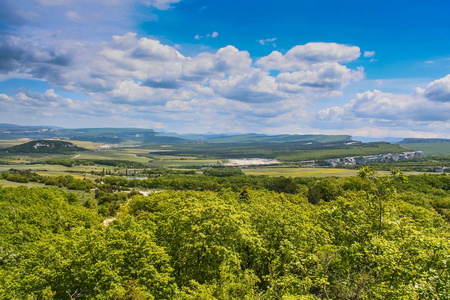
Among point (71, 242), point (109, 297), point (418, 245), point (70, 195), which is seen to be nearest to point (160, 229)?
point (71, 242)

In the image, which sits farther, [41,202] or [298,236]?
[41,202]

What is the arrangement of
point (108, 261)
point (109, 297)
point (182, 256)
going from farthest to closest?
point (182, 256), point (108, 261), point (109, 297)

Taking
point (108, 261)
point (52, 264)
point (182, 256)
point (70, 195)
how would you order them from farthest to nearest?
point (70, 195) < point (182, 256) < point (52, 264) < point (108, 261)

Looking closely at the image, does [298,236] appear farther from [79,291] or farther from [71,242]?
[71,242]

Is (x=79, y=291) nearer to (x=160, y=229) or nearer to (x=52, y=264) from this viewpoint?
(x=52, y=264)

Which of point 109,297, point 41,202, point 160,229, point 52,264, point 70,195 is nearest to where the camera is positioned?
point 109,297

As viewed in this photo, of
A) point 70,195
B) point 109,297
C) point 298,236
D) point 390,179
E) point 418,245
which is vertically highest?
point 390,179

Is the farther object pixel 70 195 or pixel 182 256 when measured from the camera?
pixel 70 195

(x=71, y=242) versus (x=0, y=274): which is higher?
(x=71, y=242)

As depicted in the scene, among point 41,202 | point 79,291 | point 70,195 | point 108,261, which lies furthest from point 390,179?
point 70,195
